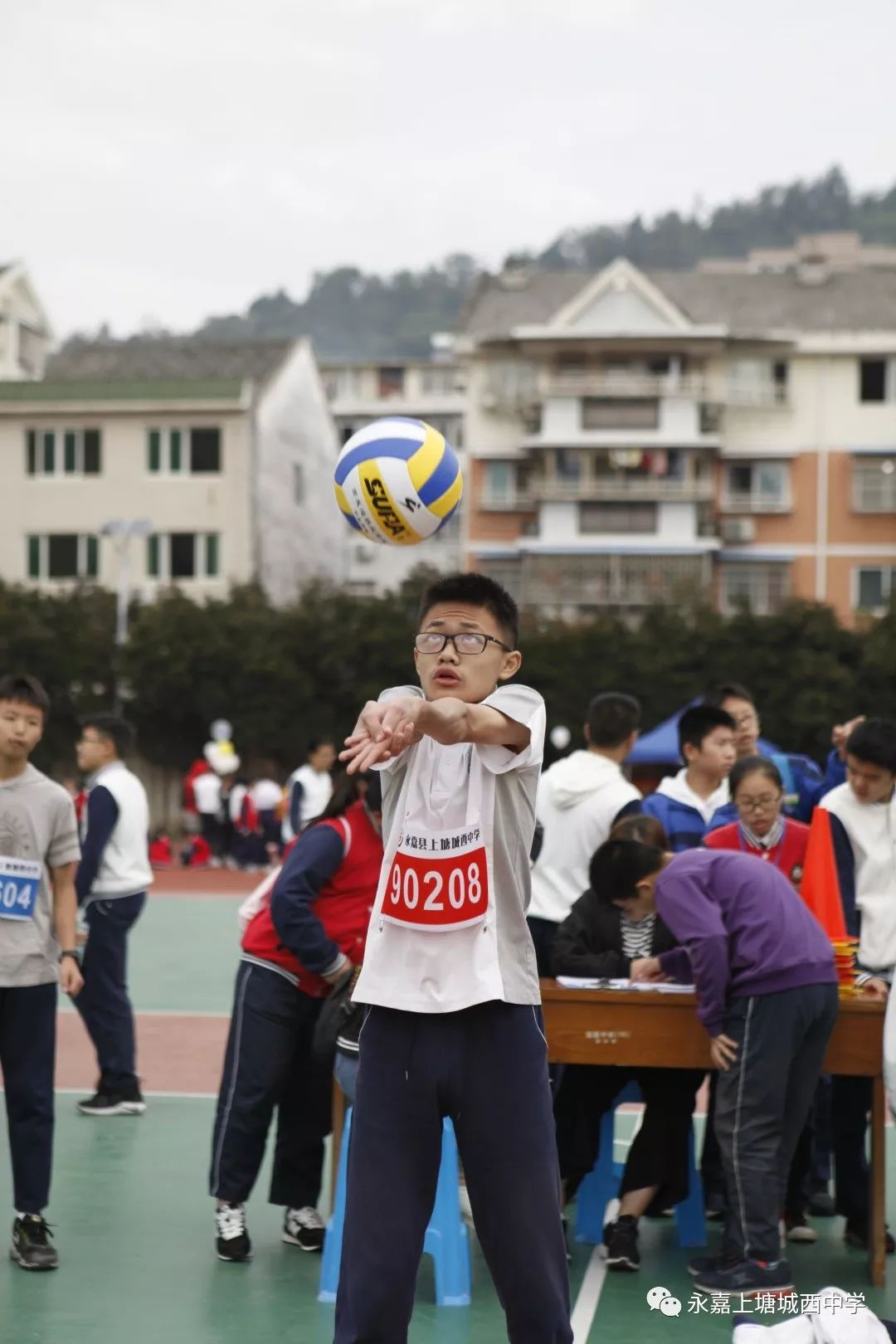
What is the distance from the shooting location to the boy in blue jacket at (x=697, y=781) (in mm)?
7387

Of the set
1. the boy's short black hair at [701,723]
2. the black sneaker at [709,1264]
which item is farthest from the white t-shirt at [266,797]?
the black sneaker at [709,1264]

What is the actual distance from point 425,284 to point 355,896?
518 ft

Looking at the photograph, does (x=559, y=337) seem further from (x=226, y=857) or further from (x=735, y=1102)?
(x=735, y=1102)

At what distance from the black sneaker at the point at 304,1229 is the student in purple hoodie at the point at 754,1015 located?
1406mm

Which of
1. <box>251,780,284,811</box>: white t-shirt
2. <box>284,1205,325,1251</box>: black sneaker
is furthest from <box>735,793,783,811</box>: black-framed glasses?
<box>251,780,284,811</box>: white t-shirt

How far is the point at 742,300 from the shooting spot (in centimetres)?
5241

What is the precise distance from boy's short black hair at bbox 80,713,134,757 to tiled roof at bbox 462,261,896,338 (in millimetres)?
43782

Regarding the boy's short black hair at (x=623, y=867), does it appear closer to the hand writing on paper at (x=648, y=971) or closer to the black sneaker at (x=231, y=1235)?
the hand writing on paper at (x=648, y=971)

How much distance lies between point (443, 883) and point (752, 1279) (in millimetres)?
2596

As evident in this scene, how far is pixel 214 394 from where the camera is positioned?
44.5 m

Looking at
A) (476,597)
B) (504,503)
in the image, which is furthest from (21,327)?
(476,597)

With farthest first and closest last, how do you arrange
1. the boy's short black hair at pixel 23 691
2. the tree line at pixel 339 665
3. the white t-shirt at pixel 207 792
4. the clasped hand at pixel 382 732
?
the tree line at pixel 339 665
the white t-shirt at pixel 207 792
the boy's short black hair at pixel 23 691
the clasped hand at pixel 382 732

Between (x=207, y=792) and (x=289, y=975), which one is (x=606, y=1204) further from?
(x=207, y=792)

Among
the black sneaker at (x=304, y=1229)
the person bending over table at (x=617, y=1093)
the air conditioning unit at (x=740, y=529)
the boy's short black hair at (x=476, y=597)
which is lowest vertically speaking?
the black sneaker at (x=304, y=1229)
